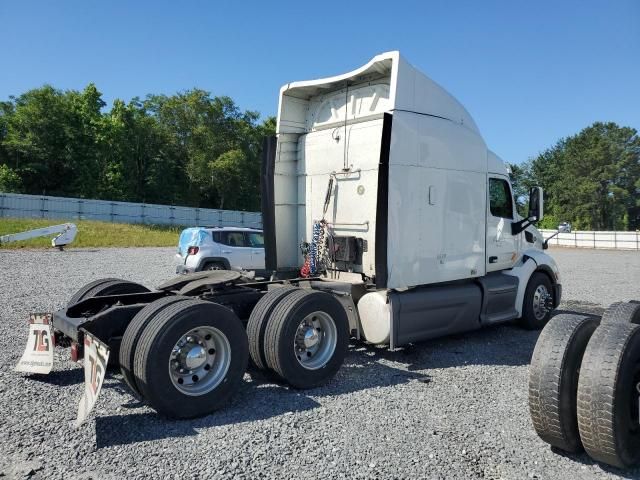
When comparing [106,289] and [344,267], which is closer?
[106,289]

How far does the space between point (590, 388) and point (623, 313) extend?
98 centimetres

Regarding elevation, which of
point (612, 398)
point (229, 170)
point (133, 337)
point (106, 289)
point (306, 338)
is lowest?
point (306, 338)

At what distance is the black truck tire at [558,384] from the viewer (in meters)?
3.60

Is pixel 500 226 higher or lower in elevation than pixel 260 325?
higher

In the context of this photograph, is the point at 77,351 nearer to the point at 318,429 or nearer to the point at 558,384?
the point at 318,429

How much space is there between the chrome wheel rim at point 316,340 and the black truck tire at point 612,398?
2703 millimetres

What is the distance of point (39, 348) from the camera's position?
521 cm

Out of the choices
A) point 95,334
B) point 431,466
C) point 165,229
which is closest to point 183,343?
point 95,334

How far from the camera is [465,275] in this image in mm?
7273

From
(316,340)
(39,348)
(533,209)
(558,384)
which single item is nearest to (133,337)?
(39,348)

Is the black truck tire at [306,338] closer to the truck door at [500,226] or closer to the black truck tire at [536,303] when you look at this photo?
the truck door at [500,226]

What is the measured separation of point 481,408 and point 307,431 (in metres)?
1.76

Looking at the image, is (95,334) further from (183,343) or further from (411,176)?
(411,176)

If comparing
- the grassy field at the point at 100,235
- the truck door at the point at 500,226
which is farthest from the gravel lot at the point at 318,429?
the grassy field at the point at 100,235
